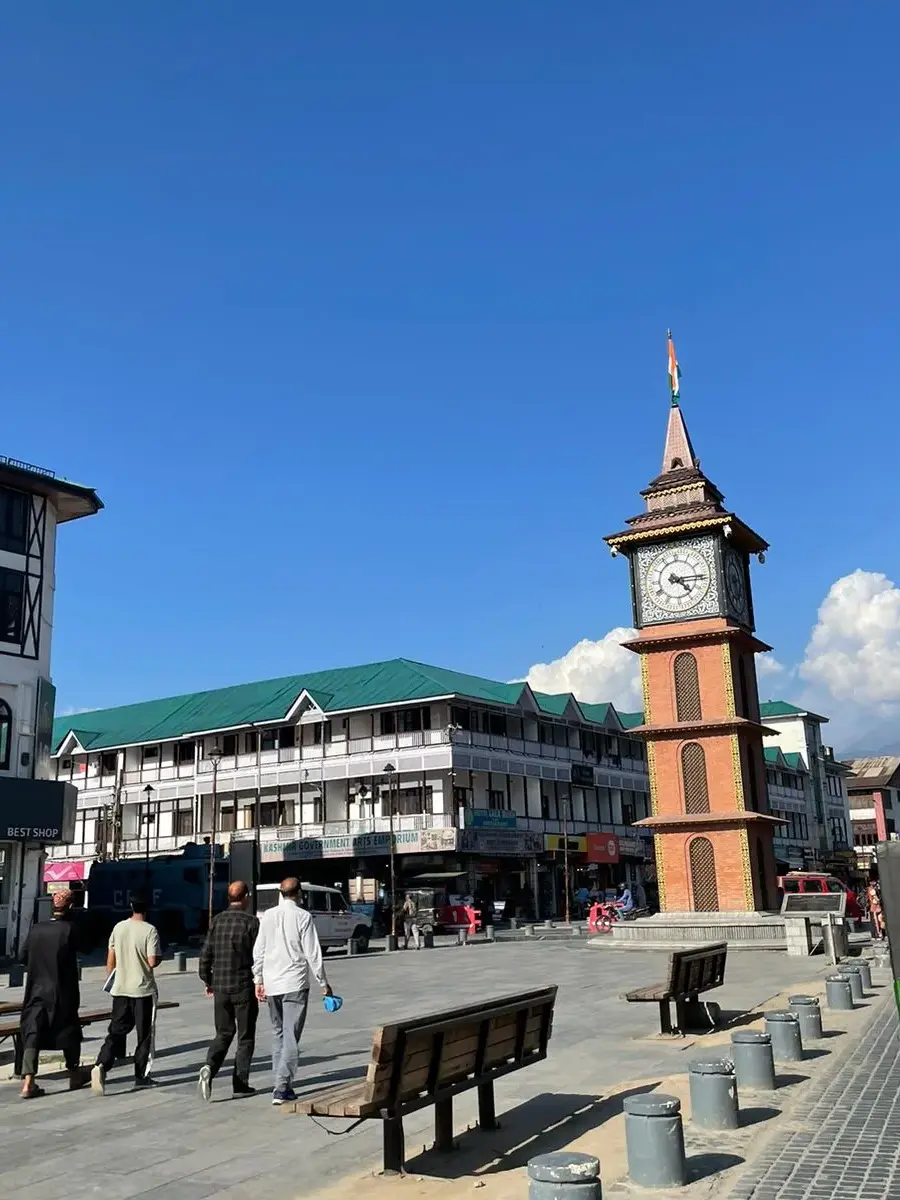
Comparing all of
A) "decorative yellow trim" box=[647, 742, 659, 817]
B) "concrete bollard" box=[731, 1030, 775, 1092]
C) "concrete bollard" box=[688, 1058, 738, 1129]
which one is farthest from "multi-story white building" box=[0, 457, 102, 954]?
"concrete bollard" box=[688, 1058, 738, 1129]

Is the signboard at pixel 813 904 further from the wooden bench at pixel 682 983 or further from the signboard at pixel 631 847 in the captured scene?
the signboard at pixel 631 847

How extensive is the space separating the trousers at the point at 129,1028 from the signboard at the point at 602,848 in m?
53.2

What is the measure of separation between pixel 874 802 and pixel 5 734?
8951 centimetres

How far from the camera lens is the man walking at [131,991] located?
10320 mm

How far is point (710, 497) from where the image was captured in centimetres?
3559

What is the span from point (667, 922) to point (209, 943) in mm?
24113

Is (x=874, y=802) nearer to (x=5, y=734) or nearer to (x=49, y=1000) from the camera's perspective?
(x=5, y=734)

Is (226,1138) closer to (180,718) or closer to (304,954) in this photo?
(304,954)

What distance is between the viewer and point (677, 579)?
3450 centimetres

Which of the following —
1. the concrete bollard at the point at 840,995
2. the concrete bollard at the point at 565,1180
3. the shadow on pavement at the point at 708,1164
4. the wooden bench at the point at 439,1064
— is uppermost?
the wooden bench at the point at 439,1064

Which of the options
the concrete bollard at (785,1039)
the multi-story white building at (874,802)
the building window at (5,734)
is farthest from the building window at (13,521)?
the multi-story white building at (874,802)

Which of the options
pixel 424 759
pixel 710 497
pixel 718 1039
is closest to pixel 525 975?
pixel 718 1039

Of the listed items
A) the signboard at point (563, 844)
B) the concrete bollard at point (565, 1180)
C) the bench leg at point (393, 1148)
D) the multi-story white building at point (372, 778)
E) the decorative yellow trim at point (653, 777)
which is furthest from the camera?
the signboard at point (563, 844)

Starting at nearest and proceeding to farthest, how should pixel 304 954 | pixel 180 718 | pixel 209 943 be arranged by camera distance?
1. pixel 304 954
2. pixel 209 943
3. pixel 180 718
